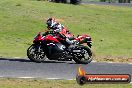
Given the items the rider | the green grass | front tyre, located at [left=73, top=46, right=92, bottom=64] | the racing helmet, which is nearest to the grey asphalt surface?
front tyre, located at [left=73, top=46, right=92, bottom=64]

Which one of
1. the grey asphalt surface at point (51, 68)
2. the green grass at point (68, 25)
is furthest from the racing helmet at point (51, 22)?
the green grass at point (68, 25)

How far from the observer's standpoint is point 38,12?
123 feet

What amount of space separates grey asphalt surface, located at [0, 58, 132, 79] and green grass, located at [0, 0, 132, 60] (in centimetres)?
523

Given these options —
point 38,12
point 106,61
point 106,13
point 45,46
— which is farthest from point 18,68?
point 106,13

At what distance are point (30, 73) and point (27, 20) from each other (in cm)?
1908

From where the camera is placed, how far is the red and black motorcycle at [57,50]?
58.0 ft

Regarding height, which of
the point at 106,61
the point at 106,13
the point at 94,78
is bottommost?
the point at 106,13

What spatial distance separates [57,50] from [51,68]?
5.34 ft

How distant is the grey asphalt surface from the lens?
14.8 m

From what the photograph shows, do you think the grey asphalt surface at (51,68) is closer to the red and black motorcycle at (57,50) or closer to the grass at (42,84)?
the red and black motorcycle at (57,50)

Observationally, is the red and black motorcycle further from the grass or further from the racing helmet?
the grass

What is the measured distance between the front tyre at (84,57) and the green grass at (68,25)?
504 cm

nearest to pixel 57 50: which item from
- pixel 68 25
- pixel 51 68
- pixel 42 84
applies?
pixel 51 68

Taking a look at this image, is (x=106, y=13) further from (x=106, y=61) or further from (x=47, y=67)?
(x=47, y=67)
